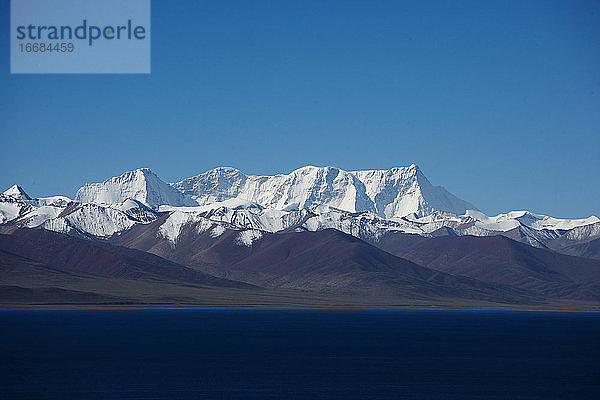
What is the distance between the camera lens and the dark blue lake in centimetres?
9662

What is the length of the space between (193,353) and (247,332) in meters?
56.2

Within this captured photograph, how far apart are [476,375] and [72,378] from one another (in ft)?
146

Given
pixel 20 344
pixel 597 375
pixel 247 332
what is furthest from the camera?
pixel 247 332

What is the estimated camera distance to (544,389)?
330 ft

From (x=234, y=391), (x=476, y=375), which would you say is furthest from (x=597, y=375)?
(x=234, y=391)

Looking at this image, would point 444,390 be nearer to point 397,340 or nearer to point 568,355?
point 568,355

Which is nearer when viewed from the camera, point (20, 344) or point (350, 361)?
point (350, 361)

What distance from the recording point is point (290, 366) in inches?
4783

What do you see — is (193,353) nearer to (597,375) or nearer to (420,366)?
(420,366)

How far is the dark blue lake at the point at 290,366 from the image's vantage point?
96.6 metres

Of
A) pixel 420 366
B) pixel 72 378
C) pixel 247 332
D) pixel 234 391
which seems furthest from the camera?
pixel 247 332

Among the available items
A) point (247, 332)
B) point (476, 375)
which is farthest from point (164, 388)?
point (247, 332)

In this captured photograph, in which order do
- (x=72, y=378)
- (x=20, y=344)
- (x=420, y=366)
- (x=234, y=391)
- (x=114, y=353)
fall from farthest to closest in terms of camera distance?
(x=20, y=344) → (x=114, y=353) → (x=420, y=366) → (x=72, y=378) → (x=234, y=391)

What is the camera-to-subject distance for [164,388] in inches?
3851
